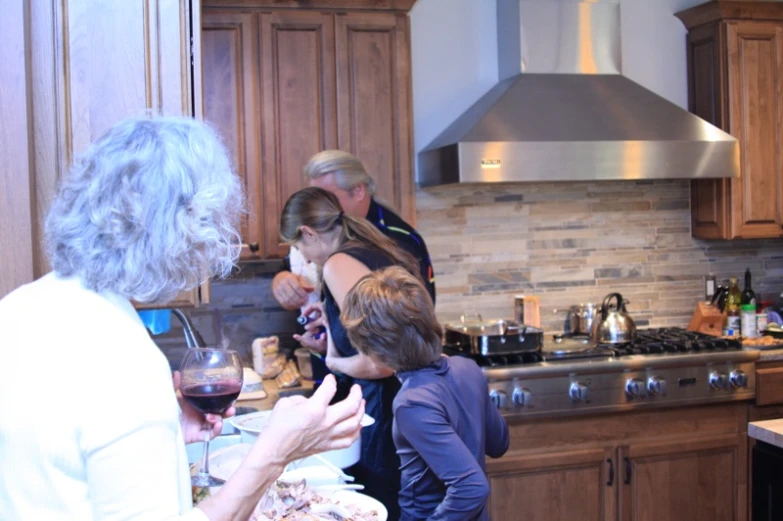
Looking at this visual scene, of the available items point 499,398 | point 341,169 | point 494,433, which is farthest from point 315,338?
point 494,433

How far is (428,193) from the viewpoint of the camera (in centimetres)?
414

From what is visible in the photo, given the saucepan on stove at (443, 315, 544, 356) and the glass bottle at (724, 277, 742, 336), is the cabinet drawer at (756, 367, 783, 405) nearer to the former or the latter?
the glass bottle at (724, 277, 742, 336)

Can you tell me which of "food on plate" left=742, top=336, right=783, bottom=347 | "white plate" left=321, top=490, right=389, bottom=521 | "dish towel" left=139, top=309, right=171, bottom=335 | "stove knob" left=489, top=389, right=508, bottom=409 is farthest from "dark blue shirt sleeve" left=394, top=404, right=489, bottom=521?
"food on plate" left=742, top=336, right=783, bottom=347

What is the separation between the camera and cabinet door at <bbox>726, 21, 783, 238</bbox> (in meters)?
4.21

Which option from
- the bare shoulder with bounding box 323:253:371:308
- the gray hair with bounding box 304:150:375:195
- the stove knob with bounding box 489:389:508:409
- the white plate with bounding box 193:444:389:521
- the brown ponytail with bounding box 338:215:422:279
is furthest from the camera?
the stove knob with bounding box 489:389:508:409

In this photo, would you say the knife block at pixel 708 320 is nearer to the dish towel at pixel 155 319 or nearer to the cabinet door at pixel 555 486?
the cabinet door at pixel 555 486

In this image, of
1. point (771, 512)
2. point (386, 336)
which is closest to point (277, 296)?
point (386, 336)

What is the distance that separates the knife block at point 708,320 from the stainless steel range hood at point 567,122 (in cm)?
80

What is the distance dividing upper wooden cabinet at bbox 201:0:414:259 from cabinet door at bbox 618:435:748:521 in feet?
4.68

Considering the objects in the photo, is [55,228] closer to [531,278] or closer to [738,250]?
[531,278]

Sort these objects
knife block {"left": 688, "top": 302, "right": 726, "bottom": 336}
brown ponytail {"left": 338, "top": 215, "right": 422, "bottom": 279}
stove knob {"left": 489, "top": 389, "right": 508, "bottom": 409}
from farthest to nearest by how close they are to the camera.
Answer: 1. knife block {"left": 688, "top": 302, "right": 726, "bottom": 336}
2. stove knob {"left": 489, "top": 389, "right": 508, "bottom": 409}
3. brown ponytail {"left": 338, "top": 215, "right": 422, "bottom": 279}

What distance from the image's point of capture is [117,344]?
1046 mm

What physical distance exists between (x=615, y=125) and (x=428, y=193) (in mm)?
906

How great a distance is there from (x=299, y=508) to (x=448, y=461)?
19.3 inches
